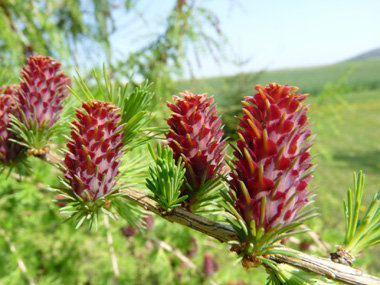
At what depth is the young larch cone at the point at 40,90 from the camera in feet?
1.84

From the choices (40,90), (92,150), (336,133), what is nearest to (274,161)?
(92,150)

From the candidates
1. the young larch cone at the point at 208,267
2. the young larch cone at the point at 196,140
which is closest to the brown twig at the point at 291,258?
the young larch cone at the point at 196,140

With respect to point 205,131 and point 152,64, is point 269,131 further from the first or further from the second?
point 152,64

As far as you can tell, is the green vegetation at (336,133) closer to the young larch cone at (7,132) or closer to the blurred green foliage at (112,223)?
the blurred green foliage at (112,223)

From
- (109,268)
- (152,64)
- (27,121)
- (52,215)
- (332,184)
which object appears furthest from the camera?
(332,184)

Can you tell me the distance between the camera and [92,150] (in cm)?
42

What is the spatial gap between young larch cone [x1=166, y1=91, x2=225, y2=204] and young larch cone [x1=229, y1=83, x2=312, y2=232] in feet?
0.23

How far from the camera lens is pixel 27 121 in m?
0.55

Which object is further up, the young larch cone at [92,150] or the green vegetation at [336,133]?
the young larch cone at [92,150]

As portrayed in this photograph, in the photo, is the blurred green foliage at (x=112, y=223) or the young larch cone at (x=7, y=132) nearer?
the young larch cone at (x=7, y=132)

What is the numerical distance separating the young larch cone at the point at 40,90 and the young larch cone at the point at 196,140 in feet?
1.04

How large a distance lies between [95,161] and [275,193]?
11.1 inches

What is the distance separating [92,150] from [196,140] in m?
0.17

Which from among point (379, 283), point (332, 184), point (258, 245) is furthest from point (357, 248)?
point (332, 184)
